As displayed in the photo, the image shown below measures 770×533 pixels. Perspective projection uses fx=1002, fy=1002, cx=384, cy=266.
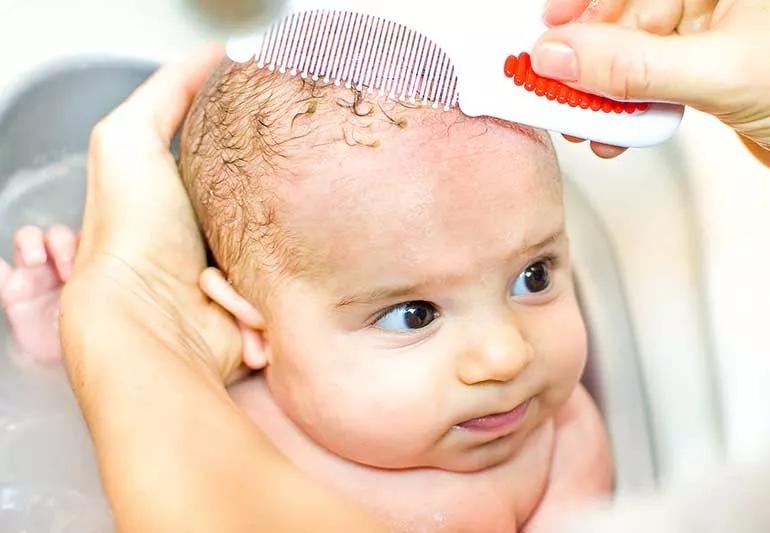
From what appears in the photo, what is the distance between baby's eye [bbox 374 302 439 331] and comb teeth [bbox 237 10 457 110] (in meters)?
0.21

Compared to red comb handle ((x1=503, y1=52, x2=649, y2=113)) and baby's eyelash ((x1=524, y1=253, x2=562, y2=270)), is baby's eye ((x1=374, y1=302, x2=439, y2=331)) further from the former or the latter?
red comb handle ((x1=503, y1=52, x2=649, y2=113))

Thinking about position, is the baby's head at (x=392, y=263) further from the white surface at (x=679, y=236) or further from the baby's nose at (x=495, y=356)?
the white surface at (x=679, y=236)

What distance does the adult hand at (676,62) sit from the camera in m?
0.82

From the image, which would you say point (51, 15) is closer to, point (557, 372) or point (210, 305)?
point (210, 305)

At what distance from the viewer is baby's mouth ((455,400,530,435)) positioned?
1.05m

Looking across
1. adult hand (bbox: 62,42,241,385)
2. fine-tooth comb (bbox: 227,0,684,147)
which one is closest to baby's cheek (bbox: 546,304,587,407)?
fine-tooth comb (bbox: 227,0,684,147)

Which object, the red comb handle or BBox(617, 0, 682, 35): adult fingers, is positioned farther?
BBox(617, 0, 682, 35): adult fingers

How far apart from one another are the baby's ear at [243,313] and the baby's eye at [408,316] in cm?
14

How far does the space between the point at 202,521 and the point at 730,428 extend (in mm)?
583


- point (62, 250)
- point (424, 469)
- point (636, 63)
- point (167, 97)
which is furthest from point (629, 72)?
point (62, 250)

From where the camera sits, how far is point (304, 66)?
0.98 m

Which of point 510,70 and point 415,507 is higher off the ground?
point 510,70

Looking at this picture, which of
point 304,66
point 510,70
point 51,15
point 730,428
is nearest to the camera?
point 510,70

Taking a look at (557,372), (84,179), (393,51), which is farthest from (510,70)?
(84,179)
